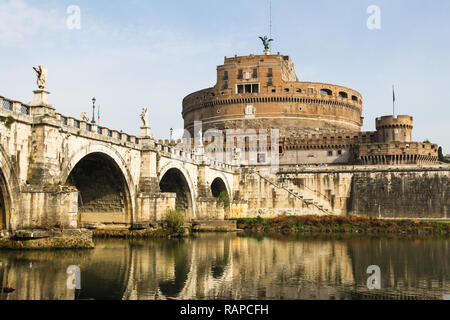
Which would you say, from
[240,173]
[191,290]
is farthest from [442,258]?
[240,173]

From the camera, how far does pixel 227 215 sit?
178 ft

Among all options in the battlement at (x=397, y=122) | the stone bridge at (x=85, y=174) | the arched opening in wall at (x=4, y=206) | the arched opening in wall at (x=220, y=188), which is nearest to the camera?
the arched opening in wall at (x=4, y=206)

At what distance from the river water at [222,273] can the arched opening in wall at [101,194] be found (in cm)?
446

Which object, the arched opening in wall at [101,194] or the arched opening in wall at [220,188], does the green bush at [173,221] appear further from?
the arched opening in wall at [220,188]

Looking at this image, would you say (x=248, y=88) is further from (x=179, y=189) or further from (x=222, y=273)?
(x=222, y=273)

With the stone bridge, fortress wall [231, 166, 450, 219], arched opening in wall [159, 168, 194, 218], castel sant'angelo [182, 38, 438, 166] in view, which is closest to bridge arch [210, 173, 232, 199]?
the stone bridge

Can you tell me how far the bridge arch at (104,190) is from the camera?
3206cm

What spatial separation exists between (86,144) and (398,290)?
60.8 feet

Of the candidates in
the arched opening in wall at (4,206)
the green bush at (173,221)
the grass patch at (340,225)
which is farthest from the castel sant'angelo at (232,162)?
the grass patch at (340,225)

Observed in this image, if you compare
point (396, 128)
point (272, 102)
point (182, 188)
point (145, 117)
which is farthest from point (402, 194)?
point (145, 117)

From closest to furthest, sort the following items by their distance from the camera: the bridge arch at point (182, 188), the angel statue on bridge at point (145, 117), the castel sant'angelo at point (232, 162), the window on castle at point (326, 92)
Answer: the castel sant'angelo at point (232, 162) < the angel statue on bridge at point (145, 117) < the bridge arch at point (182, 188) < the window on castle at point (326, 92)

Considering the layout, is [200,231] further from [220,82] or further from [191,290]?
[220,82]

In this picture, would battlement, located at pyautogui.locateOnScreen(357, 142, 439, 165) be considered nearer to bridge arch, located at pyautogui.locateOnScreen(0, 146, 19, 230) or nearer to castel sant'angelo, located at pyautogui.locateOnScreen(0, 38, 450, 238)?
castel sant'angelo, located at pyautogui.locateOnScreen(0, 38, 450, 238)

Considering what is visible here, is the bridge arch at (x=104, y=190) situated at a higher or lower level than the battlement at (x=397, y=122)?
lower
